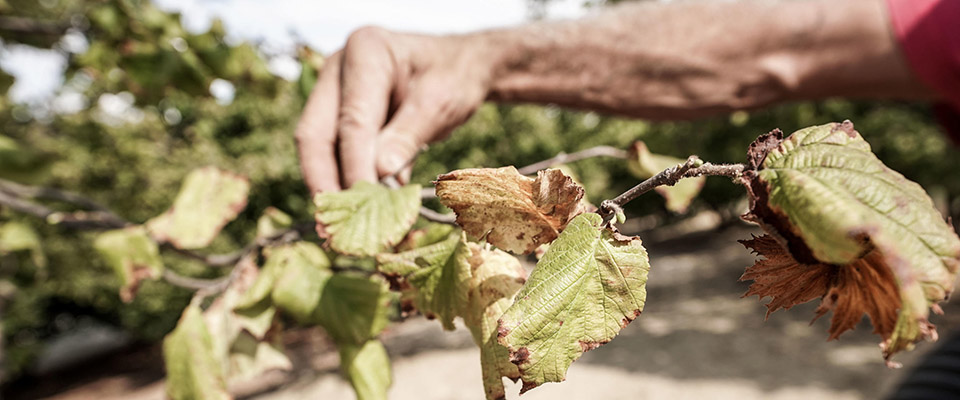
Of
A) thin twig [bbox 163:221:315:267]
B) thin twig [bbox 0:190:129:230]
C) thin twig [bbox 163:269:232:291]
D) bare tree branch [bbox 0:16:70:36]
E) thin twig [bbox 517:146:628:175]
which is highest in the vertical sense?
bare tree branch [bbox 0:16:70:36]

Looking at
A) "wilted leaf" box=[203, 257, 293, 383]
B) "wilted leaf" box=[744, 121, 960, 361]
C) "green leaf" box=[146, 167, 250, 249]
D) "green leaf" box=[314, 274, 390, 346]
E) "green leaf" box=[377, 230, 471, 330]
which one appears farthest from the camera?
"green leaf" box=[146, 167, 250, 249]

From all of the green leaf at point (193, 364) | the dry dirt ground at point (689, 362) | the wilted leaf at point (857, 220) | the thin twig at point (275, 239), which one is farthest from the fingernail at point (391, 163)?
the dry dirt ground at point (689, 362)

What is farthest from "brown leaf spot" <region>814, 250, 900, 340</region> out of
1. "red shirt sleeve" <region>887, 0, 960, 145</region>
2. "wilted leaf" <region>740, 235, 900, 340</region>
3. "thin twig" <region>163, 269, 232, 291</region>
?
"red shirt sleeve" <region>887, 0, 960, 145</region>

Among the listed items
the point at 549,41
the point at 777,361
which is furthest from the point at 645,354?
the point at 549,41

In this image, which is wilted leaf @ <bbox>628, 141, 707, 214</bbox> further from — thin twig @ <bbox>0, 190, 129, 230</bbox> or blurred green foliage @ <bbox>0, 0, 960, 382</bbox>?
blurred green foliage @ <bbox>0, 0, 960, 382</bbox>

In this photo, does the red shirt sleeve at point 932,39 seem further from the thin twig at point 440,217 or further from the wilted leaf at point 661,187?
the thin twig at point 440,217

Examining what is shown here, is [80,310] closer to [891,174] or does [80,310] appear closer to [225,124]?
[225,124]
